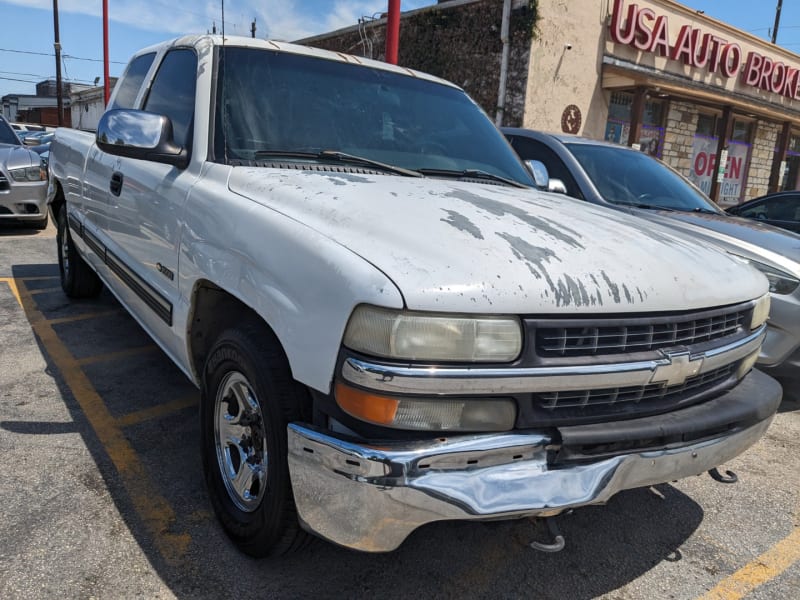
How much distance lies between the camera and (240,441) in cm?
231

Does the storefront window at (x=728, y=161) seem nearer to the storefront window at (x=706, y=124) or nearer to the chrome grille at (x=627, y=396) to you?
the storefront window at (x=706, y=124)

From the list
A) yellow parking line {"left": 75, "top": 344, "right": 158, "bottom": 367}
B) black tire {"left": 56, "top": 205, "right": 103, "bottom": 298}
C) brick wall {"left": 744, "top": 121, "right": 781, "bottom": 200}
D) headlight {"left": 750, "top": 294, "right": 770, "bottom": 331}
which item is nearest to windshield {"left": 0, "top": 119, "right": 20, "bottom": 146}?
black tire {"left": 56, "top": 205, "right": 103, "bottom": 298}

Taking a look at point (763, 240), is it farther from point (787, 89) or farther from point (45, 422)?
point (787, 89)

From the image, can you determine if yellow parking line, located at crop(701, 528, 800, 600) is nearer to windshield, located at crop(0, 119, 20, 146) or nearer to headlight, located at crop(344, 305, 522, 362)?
headlight, located at crop(344, 305, 522, 362)

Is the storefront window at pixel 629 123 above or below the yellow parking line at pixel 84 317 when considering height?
above

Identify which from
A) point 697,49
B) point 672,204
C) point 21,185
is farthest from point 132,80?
point 697,49

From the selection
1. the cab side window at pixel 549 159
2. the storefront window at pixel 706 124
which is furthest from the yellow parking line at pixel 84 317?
the storefront window at pixel 706 124

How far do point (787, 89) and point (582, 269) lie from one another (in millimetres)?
20863

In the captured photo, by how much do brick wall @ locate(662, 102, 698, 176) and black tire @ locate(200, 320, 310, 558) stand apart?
16017 millimetres

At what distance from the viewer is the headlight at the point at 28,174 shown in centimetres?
846

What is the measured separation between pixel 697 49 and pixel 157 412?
15970mm

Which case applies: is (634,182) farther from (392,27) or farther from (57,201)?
(57,201)

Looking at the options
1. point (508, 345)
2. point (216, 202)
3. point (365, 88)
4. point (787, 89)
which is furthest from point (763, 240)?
point (787, 89)

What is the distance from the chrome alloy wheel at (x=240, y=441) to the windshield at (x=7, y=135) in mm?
8653
